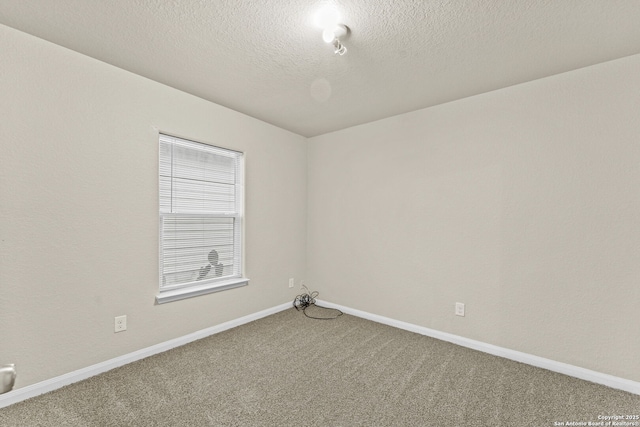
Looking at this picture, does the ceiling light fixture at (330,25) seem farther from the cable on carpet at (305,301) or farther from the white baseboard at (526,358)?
the cable on carpet at (305,301)

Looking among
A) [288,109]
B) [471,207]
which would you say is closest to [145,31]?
[288,109]

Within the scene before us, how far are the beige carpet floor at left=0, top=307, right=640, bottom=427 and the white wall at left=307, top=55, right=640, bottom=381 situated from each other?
0.39 m

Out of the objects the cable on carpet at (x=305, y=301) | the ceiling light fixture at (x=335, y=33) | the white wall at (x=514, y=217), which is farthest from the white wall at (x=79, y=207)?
the white wall at (x=514, y=217)

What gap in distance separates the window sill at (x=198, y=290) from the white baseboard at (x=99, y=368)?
0.37 metres

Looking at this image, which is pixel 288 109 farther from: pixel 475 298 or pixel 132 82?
pixel 475 298

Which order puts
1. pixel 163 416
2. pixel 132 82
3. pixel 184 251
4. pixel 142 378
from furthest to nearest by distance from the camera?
pixel 184 251 → pixel 132 82 → pixel 142 378 → pixel 163 416

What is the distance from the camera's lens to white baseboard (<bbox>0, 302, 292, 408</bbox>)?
6.18 ft

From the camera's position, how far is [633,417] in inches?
70.6

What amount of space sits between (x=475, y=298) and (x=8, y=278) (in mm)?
3549

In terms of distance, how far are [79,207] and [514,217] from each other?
135 inches

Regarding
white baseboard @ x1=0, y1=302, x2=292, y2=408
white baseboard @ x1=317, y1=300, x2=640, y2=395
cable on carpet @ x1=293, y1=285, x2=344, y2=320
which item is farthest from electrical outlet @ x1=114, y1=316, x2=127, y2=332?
white baseboard @ x1=317, y1=300, x2=640, y2=395

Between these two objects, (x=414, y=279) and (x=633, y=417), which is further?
(x=414, y=279)

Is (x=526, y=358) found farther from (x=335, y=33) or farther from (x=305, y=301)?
(x=335, y=33)

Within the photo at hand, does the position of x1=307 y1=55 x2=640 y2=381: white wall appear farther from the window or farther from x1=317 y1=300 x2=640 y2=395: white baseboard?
the window
